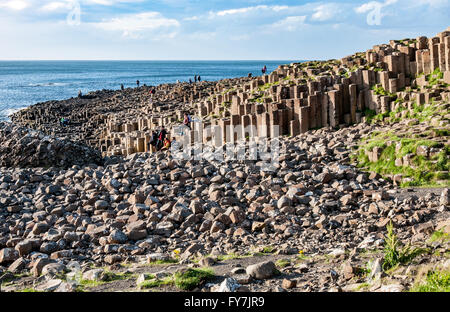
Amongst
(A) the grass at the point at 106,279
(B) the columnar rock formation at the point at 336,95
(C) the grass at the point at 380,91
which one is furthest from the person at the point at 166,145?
(A) the grass at the point at 106,279

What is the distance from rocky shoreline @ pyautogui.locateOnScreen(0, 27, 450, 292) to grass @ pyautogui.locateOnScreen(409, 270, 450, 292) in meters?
0.16

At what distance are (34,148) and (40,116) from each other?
2447 cm

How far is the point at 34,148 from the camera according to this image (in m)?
17.2

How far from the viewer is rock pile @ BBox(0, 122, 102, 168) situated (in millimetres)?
16750

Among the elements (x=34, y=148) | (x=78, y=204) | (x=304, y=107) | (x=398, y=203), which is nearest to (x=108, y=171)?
(x=78, y=204)

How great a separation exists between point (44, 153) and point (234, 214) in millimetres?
9627

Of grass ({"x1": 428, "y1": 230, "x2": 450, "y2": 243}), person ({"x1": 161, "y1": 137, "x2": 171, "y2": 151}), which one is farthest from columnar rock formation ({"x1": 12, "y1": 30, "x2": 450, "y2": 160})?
grass ({"x1": 428, "y1": 230, "x2": 450, "y2": 243})

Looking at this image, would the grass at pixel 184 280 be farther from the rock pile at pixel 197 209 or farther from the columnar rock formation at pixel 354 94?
the columnar rock formation at pixel 354 94

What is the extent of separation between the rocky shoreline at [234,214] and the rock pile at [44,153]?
50 mm

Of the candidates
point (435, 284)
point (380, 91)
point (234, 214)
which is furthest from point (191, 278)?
point (380, 91)

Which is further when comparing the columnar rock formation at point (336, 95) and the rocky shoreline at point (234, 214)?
the columnar rock formation at point (336, 95)

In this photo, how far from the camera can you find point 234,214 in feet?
32.9

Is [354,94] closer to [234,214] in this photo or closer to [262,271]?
[234,214]

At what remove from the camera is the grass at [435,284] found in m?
5.20
